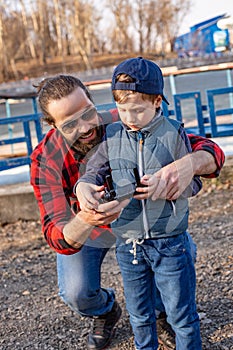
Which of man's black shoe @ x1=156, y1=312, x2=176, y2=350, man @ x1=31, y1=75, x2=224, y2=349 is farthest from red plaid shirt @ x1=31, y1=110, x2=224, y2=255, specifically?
man's black shoe @ x1=156, y1=312, x2=176, y2=350

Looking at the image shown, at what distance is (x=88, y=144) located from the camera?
7.90ft

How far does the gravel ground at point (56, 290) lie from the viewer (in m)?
2.90

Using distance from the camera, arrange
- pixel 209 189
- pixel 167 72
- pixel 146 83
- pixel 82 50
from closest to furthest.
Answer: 1. pixel 146 83
2. pixel 209 189
3. pixel 167 72
4. pixel 82 50

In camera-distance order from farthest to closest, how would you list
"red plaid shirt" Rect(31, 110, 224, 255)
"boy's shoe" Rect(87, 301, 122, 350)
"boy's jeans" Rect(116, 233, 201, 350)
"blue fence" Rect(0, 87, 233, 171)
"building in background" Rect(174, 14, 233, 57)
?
"building in background" Rect(174, 14, 233, 57), "blue fence" Rect(0, 87, 233, 171), "boy's shoe" Rect(87, 301, 122, 350), "red plaid shirt" Rect(31, 110, 224, 255), "boy's jeans" Rect(116, 233, 201, 350)

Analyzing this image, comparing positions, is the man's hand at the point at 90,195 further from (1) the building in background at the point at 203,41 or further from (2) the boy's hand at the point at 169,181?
(1) the building in background at the point at 203,41

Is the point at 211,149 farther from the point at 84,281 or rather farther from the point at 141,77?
the point at 84,281

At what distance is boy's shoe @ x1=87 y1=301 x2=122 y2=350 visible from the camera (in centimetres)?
279

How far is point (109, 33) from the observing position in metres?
→ 58.8

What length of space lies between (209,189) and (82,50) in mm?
42980

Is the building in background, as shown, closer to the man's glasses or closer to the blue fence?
the blue fence

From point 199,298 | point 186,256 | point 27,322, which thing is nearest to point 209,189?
point 199,298

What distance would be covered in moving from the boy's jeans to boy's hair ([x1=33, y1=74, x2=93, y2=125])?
2.15ft

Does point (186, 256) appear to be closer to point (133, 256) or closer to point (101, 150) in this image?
point (133, 256)

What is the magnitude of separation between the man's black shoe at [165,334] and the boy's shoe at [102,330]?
0.78 feet
